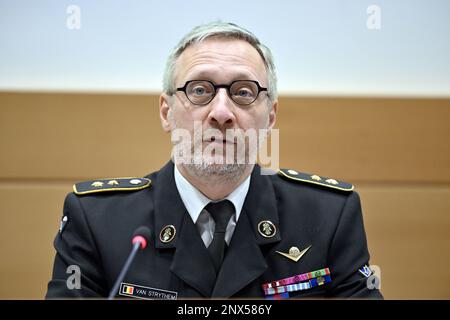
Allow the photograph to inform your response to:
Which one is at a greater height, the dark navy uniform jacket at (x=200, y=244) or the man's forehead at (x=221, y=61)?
the man's forehead at (x=221, y=61)

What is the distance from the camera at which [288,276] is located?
1182 mm

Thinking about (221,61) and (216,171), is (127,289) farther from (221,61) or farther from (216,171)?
(221,61)

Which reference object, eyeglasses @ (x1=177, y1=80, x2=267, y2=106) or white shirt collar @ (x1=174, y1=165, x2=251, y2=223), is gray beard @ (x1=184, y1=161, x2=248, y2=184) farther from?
eyeglasses @ (x1=177, y1=80, x2=267, y2=106)

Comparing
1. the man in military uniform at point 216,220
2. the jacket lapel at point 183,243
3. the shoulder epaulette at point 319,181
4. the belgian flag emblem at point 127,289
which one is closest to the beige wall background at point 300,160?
the shoulder epaulette at point 319,181

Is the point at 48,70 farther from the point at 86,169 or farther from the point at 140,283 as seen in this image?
the point at 140,283

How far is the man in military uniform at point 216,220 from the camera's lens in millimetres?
1134

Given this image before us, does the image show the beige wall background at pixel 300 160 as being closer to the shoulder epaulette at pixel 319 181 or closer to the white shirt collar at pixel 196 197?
the shoulder epaulette at pixel 319 181

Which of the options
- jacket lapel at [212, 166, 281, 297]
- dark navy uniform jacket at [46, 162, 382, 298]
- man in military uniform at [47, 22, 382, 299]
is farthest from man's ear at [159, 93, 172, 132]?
jacket lapel at [212, 166, 281, 297]

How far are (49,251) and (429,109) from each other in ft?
6.14

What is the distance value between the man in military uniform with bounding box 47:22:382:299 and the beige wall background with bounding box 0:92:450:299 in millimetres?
645

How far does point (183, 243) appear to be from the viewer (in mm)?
1162

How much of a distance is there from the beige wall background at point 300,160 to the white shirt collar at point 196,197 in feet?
2.35

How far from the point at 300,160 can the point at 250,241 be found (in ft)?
2.99
